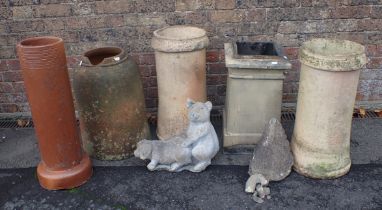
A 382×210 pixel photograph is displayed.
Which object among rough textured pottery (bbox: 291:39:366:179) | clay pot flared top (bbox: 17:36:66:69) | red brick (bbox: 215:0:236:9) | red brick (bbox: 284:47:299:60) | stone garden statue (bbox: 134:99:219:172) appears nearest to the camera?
clay pot flared top (bbox: 17:36:66:69)

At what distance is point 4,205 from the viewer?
308 centimetres

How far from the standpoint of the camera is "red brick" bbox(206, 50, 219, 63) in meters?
4.02

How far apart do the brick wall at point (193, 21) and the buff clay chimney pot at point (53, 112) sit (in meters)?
0.94

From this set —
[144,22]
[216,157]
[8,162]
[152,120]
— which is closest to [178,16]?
[144,22]

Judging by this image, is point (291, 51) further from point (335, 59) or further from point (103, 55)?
point (103, 55)

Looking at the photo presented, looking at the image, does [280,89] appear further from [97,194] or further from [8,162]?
[8,162]

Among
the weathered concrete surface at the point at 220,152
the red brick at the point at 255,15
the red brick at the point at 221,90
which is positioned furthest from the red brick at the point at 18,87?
the red brick at the point at 255,15

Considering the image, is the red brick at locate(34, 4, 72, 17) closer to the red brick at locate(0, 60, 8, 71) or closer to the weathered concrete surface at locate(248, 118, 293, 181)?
the red brick at locate(0, 60, 8, 71)

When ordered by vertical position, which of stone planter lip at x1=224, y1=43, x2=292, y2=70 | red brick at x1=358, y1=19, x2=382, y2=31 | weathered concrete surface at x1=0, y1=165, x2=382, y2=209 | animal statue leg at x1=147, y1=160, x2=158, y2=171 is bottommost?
weathered concrete surface at x1=0, y1=165, x2=382, y2=209

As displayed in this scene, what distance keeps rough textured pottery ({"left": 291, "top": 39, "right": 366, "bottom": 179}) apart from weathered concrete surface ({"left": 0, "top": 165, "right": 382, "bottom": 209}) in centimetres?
15

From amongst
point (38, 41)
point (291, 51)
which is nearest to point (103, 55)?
point (38, 41)

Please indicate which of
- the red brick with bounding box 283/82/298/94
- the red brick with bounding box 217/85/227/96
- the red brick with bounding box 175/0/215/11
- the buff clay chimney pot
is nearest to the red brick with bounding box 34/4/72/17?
the buff clay chimney pot

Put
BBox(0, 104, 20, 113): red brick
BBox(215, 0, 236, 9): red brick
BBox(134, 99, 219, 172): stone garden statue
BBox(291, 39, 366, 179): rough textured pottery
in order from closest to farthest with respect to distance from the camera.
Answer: BBox(291, 39, 366, 179): rough textured pottery → BBox(134, 99, 219, 172): stone garden statue → BBox(215, 0, 236, 9): red brick → BBox(0, 104, 20, 113): red brick

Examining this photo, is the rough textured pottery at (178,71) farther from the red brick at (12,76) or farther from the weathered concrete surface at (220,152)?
the red brick at (12,76)
